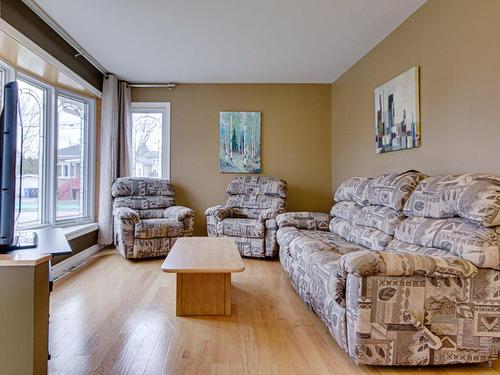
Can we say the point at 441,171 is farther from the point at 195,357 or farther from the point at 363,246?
the point at 195,357

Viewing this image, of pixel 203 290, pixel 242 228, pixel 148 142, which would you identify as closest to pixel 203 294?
pixel 203 290

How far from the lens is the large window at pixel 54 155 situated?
125 inches

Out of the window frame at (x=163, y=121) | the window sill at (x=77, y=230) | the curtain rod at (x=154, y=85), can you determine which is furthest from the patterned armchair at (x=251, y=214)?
the curtain rod at (x=154, y=85)

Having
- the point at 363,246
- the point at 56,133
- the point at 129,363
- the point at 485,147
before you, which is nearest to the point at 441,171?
the point at 485,147

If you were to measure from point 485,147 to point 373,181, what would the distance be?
96 cm

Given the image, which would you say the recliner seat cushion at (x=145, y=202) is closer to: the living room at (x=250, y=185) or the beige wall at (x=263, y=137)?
the living room at (x=250, y=185)

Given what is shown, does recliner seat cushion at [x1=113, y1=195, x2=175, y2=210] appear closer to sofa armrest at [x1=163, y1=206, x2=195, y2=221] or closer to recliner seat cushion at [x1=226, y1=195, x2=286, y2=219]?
sofa armrest at [x1=163, y1=206, x2=195, y2=221]

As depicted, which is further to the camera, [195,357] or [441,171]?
[441,171]

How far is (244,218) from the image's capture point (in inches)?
172

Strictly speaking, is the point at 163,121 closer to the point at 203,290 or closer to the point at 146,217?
the point at 146,217

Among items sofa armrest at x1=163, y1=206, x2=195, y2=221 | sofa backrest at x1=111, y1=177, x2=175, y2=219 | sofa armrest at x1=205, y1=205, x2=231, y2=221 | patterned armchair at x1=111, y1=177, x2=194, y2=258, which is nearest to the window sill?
patterned armchair at x1=111, y1=177, x2=194, y2=258

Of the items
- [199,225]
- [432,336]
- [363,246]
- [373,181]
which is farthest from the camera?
[199,225]

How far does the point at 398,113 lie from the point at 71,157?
3854mm

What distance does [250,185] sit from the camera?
4465 millimetres
